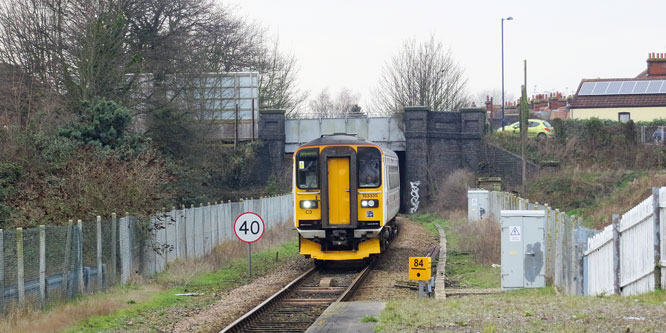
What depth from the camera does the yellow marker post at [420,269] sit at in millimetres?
14555

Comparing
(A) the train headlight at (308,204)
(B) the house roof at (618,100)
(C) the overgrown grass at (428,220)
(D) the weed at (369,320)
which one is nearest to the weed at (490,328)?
(D) the weed at (369,320)

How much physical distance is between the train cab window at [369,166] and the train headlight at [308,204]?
4.27 ft

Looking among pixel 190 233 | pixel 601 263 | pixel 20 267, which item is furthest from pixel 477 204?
pixel 20 267

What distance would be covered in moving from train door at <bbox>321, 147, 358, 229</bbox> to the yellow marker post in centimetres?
538

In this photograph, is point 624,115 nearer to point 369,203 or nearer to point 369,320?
point 369,203

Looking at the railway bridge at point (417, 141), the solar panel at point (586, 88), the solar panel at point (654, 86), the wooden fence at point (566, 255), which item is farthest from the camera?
the solar panel at point (586, 88)

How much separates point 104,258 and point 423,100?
4304cm

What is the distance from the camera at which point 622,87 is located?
5753cm

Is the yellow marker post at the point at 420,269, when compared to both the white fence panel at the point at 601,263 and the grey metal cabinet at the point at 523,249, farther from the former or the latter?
the white fence panel at the point at 601,263

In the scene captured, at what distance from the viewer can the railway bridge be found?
45750mm

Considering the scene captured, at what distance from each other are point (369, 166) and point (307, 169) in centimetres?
154

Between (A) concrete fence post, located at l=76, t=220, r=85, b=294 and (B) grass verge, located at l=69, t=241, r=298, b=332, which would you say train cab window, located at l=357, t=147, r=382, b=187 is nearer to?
(B) grass verge, located at l=69, t=241, r=298, b=332

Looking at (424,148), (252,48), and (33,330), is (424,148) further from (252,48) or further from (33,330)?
(33,330)

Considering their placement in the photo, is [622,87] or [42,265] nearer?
[42,265]
